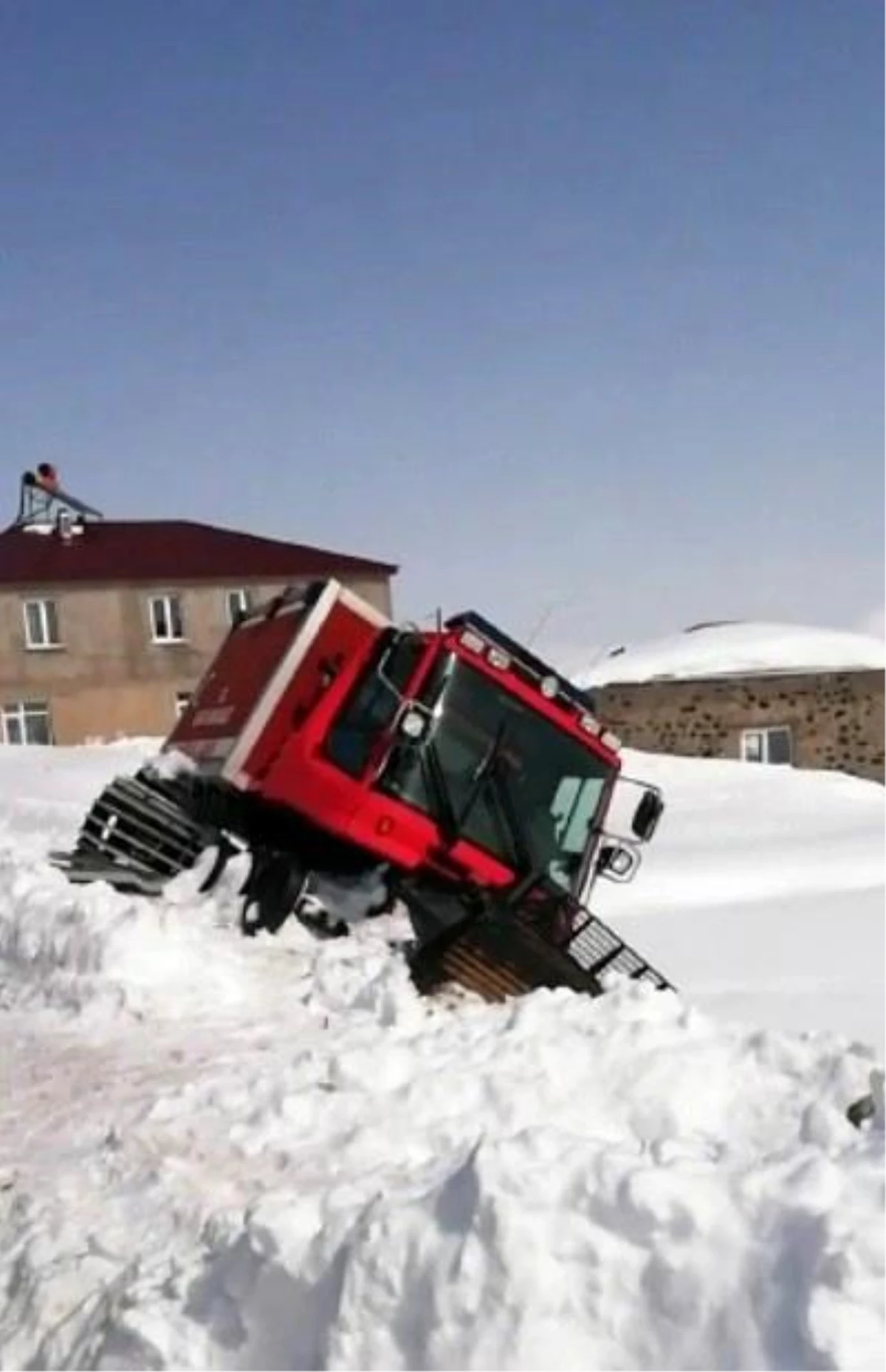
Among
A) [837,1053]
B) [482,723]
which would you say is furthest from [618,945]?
[837,1053]

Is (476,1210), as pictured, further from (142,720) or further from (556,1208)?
(142,720)

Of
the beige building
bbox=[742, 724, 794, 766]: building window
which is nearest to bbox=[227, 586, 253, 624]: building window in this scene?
the beige building

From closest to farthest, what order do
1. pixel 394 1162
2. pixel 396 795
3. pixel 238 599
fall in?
pixel 394 1162
pixel 396 795
pixel 238 599

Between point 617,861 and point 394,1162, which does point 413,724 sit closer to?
point 617,861

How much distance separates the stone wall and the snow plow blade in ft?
61.0

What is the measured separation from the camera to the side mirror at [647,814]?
8.56 m

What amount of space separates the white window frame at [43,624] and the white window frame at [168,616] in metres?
2.08

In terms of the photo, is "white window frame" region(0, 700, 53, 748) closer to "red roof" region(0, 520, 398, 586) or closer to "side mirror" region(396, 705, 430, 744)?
"red roof" region(0, 520, 398, 586)

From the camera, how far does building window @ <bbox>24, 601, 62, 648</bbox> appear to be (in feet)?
112

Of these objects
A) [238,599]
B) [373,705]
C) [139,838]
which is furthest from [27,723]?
[373,705]

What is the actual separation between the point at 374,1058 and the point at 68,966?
8.84 feet

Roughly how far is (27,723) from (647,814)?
2750cm

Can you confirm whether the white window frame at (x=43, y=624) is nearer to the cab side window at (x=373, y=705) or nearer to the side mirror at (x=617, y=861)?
the side mirror at (x=617, y=861)

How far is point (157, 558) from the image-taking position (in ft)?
115
